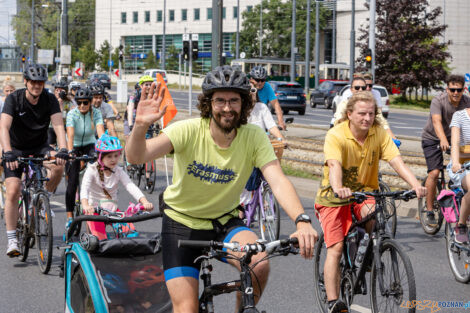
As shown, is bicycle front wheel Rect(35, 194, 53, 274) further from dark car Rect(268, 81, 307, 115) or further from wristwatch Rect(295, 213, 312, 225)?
dark car Rect(268, 81, 307, 115)

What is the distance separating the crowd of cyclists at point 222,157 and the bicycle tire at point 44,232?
0.37m

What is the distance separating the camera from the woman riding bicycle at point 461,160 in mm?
6539

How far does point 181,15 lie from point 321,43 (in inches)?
829

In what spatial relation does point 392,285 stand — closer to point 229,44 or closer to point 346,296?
point 346,296

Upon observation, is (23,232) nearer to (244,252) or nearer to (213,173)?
(213,173)

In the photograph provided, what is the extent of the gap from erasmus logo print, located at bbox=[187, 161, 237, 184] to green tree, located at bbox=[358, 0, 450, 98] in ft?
147

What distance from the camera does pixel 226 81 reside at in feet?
11.8

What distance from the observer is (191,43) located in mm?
25156

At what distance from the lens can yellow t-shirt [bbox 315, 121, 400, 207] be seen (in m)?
5.22

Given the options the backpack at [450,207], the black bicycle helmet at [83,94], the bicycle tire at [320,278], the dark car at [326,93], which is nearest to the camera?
the bicycle tire at [320,278]

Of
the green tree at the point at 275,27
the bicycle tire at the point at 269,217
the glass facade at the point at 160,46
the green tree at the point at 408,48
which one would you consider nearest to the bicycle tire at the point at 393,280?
the bicycle tire at the point at 269,217

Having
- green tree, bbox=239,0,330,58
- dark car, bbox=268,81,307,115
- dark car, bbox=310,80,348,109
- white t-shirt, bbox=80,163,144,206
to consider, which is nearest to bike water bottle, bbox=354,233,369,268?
white t-shirt, bbox=80,163,144,206

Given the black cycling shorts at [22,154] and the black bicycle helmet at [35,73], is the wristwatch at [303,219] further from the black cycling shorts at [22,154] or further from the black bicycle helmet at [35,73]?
the black cycling shorts at [22,154]

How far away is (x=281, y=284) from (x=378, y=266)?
197 centimetres
